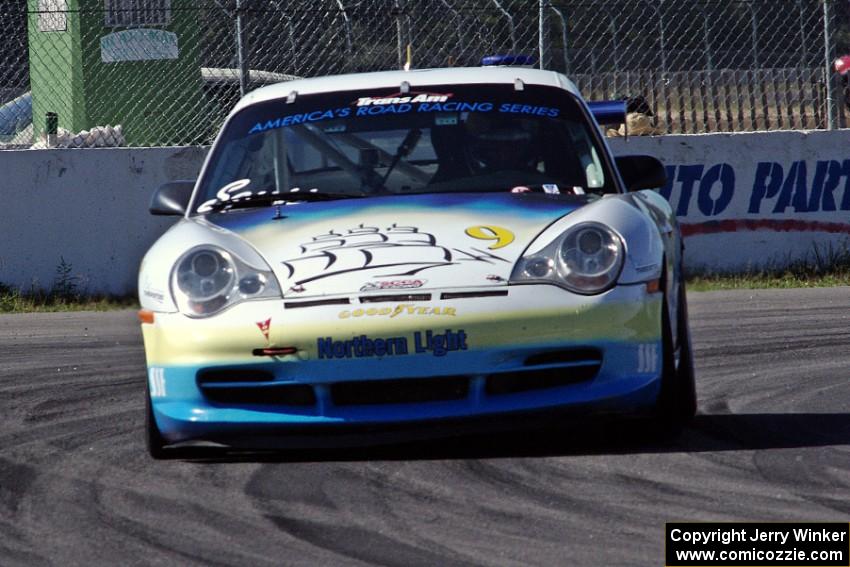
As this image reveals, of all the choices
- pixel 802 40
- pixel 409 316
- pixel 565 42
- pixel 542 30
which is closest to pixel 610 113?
pixel 542 30

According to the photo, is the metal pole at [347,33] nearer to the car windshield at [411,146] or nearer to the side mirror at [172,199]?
the car windshield at [411,146]

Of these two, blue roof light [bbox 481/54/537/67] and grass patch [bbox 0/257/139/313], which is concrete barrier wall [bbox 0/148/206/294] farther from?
blue roof light [bbox 481/54/537/67]

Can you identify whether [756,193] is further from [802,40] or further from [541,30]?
[541,30]

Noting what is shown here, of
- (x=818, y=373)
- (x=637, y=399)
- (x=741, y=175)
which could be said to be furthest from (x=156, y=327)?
(x=741, y=175)

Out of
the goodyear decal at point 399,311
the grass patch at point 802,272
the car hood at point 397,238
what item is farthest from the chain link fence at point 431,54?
the goodyear decal at point 399,311

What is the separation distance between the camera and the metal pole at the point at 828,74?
1155cm

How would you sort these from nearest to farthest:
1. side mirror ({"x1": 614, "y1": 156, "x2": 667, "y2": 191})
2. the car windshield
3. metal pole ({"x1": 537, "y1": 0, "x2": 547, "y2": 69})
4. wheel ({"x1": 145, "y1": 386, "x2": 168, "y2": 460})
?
wheel ({"x1": 145, "y1": 386, "x2": 168, "y2": 460}) → the car windshield → side mirror ({"x1": 614, "y1": 156, "x2": 667, "y2": 191}) → metal pole ({"x1": 537, "y1": 0, "x2": 547, "y2": 69})

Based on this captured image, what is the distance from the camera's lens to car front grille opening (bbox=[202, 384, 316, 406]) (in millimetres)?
5102

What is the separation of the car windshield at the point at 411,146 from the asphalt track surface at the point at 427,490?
0.98m

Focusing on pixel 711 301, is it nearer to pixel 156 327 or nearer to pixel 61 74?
pixel 61 74

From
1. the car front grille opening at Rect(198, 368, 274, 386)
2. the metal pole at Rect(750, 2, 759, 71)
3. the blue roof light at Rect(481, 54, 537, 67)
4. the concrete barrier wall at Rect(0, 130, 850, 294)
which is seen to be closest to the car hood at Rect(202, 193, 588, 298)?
the car front grille opening at Rect(198, 368, 274, 386)

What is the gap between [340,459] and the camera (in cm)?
527

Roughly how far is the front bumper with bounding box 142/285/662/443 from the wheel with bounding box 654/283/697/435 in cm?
9

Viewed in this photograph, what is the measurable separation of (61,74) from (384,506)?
27.2 feet
